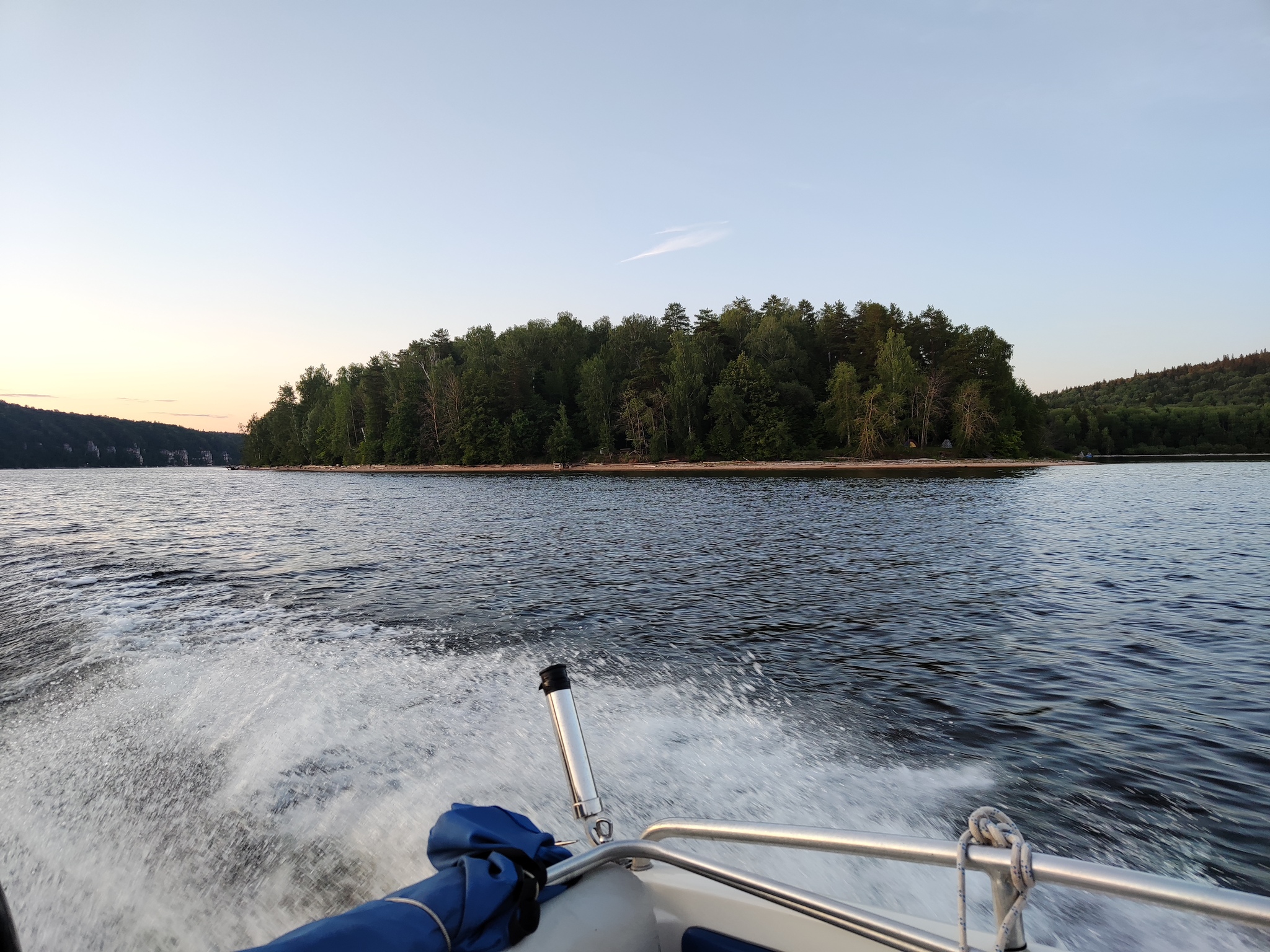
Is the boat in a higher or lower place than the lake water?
higher

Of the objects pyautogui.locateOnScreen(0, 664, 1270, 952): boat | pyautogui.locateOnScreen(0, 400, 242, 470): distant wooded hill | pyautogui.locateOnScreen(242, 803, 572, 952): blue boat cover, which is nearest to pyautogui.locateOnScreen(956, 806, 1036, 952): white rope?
pyautogui.locateOnScreen(0, 664, 1270, 952): boat

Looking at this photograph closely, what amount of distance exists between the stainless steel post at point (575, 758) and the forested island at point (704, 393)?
213 feet

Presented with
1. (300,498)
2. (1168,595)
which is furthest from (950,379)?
(1168,595)

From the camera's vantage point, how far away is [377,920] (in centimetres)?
152

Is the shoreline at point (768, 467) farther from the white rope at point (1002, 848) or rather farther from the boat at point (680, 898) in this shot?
the white rope at point (1002, 848)

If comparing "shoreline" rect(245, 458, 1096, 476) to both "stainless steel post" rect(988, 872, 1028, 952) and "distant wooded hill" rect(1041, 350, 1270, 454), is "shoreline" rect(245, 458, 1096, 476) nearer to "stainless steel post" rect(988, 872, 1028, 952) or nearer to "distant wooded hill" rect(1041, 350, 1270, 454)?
"distant wooded hill" rect(1041, 350, 1270, 454)

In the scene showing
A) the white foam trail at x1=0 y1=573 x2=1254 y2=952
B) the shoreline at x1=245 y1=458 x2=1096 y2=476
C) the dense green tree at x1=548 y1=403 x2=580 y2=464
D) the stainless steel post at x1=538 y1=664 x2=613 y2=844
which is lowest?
the shoreline at x1=245 y1=458 x2=1096 y2=476

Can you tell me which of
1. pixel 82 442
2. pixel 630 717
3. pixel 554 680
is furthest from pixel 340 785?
pixel 82 442

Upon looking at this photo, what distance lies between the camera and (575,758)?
253 cm

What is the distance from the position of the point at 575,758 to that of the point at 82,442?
750ft

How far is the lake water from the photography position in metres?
3.30

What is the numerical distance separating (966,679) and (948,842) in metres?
5.25

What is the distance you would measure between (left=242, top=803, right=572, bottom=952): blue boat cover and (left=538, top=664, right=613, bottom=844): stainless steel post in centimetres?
41

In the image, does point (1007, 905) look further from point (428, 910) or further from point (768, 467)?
point (768, 467)
